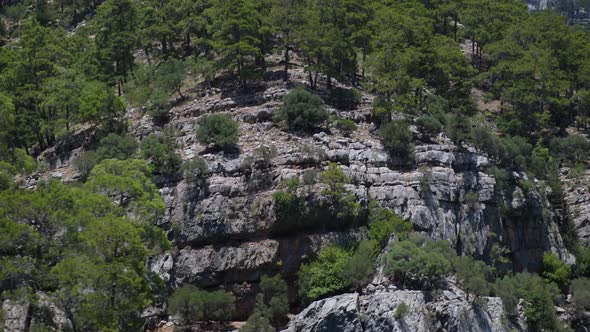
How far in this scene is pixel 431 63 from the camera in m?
58.1

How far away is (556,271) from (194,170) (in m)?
27.6

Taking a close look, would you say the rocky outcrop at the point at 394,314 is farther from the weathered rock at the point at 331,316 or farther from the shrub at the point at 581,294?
the shrub at the point at 581,294

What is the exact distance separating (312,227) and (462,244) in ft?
36.2

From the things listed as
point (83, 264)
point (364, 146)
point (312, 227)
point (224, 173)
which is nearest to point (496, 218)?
point (364, 146)

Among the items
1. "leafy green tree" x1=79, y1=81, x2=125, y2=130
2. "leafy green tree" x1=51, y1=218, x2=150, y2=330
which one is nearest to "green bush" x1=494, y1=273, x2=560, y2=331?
"leafy green tree" x1=51, y1=218, x2=150, y2=330

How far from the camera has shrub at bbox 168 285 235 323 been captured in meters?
36.6

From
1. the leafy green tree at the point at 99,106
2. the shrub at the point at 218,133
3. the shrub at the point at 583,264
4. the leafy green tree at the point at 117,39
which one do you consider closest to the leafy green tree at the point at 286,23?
the shrub at the point at 218,133

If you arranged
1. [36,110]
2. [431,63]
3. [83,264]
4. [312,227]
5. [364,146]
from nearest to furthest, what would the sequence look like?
1. [83,264]
2. [312,227]
3. [364,146]
4. [36,110]
5. [431,63]

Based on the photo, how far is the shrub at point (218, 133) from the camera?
4525 centimetres

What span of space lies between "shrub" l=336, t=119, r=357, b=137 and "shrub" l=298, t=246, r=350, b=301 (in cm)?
1237

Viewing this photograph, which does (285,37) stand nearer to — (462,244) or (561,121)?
(462,244)

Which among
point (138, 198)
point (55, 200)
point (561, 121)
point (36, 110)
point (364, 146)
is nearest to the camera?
point (55, 200)

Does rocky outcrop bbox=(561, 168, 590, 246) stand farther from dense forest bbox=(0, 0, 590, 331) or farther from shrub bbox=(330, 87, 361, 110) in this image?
shrub bbox=(330, 87, 361, 110)

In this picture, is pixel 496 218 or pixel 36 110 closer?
pixel 496 218
